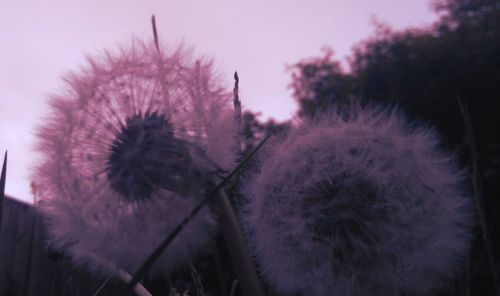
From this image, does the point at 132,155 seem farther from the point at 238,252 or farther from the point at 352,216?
the point at 352,216

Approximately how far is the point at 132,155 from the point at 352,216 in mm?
794

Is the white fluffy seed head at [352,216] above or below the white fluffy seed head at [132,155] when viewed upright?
below

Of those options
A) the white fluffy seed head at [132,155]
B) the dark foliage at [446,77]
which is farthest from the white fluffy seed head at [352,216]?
the dark foliage at [446,77]

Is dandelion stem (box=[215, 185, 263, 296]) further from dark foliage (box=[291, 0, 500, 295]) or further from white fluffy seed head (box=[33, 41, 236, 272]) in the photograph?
dark foliage (box=[291, 0, 500, 295])

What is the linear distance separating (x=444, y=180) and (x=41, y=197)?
142 centimetres

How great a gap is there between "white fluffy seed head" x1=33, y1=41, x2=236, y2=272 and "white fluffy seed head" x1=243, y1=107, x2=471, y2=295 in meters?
0.41

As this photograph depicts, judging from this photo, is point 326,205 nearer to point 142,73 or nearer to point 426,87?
point 142,73

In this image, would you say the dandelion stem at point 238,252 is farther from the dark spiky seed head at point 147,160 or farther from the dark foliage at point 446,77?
the dark foliage at point 446,77

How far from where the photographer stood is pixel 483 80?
12.6m

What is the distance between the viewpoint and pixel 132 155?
1.47m

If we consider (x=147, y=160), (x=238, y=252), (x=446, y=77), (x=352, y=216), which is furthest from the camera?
(x=446, y=77)

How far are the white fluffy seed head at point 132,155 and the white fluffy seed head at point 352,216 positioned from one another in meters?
0.41

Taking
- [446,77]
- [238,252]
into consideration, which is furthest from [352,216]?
[446,77]

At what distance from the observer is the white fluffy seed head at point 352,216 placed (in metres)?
1.73
